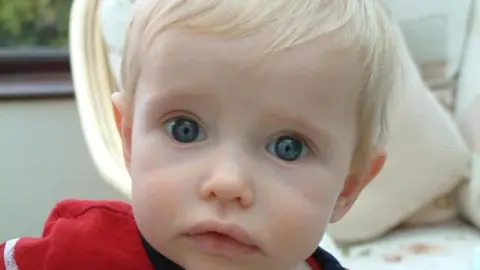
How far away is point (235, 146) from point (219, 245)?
0.07 m

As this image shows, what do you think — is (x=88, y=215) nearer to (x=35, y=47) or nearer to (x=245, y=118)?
(x=245, y=118)

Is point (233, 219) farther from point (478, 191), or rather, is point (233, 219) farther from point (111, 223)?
point (478, 191)

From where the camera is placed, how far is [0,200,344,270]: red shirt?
68 cm

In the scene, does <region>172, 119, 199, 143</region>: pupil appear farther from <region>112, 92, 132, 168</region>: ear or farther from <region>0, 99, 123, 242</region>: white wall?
<region>0, 99, 123, 242</region>: white wall

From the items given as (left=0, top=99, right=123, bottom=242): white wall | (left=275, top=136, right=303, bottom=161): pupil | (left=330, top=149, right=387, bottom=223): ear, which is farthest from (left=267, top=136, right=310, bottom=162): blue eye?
(left=0, top=99, right=123, bottom=242): white wall

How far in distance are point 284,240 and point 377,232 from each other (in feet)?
2.77

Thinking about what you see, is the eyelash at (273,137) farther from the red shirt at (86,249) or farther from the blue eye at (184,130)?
the red shirt at (86,249)

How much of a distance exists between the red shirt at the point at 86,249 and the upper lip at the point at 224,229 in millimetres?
112

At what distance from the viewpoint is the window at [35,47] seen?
6.47ft

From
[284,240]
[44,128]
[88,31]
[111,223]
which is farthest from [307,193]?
[44,128]

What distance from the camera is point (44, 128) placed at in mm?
1959

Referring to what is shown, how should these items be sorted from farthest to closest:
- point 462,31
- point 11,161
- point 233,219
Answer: point 11,161 → point 462,31 → point 233,219

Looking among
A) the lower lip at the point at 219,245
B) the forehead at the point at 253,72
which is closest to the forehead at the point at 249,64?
the forehead at the point at 253,72

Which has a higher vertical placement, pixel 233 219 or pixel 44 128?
pixel 44 128
